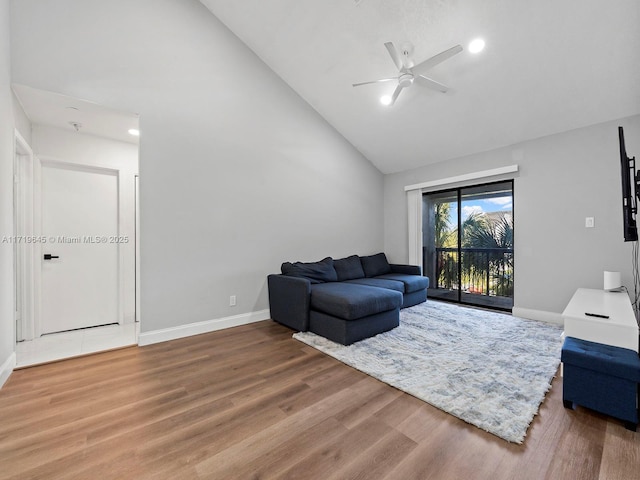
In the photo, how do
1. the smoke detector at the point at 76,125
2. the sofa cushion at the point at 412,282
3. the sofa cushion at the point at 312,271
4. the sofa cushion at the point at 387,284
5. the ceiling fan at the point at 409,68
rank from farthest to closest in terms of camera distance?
the sofa cushion at the point at 412,282, the sofa cushion at the point at 387,284, the sofa cushion at the point at 312,271, the smoke detector at the point at 76,125, the ceiling fan at the point at 409,68

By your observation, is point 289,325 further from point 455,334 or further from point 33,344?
point 33,344

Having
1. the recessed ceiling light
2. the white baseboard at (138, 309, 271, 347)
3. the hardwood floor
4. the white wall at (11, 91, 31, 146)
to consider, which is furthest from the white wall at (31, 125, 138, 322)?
the recessed ceiling light

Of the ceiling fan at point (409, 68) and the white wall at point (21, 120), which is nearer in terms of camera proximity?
the white wall at point (21, 120)

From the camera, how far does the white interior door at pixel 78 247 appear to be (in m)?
3.30

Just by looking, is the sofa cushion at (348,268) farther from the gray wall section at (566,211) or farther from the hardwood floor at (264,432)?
the gray wall section at (566,211)

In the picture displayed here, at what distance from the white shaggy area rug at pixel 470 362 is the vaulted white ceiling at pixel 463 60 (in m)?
2.74

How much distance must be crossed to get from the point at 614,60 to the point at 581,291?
2407 millimetres

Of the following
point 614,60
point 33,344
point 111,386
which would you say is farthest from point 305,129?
point 33,344

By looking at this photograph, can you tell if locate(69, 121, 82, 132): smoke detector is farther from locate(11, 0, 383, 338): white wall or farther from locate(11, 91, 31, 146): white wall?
locate(11, 0, 383, 338): white wall

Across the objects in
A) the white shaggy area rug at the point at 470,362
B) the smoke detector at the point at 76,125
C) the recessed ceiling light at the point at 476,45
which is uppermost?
the recessed ceiling light at the point at 476,45

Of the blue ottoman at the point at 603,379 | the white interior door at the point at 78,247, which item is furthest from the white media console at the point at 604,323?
the white interior door at the point at 78,247

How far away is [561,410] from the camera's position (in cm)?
183

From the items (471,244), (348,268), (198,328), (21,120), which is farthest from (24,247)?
(471,244)

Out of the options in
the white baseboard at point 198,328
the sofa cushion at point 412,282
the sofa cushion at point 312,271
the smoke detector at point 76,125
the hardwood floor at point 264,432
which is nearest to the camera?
the hardwood floor at point 264,432
